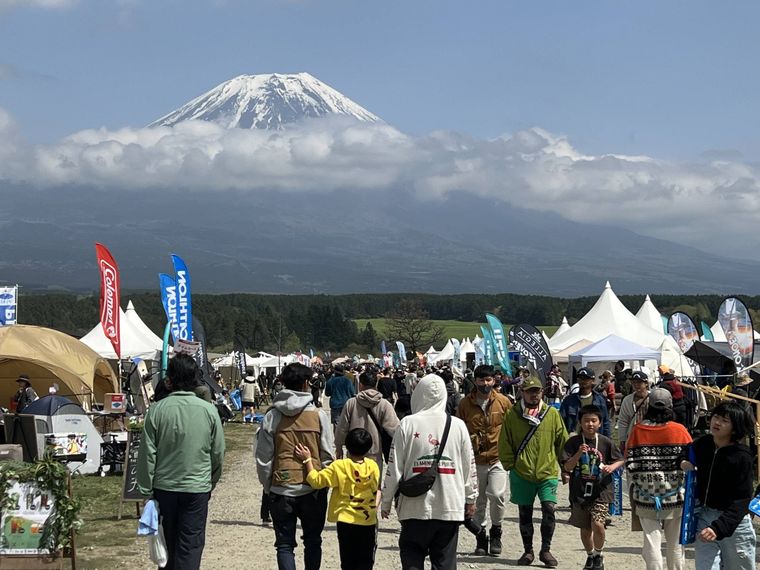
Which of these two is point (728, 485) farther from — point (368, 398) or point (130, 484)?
point (130, 484)

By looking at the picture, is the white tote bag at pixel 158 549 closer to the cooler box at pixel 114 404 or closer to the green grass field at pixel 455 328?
the cooler box at pixel 114 404

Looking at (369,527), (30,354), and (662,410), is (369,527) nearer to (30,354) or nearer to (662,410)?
(662,410)

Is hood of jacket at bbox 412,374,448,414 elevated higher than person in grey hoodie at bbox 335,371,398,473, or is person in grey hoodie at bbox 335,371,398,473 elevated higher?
hood of jacket at bbox 412,374,448,414

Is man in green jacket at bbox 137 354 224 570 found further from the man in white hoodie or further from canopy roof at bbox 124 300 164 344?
canopy roof at bbox 124 300 164 344

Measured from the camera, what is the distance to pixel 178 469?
6.44 metres

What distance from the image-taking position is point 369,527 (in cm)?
657

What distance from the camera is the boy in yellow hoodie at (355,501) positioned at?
21.4ft

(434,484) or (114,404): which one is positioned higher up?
(434,484)

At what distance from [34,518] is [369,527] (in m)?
2.28

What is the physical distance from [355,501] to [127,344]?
32000 millimetres

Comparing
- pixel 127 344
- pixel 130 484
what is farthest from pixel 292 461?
pixel 127 344

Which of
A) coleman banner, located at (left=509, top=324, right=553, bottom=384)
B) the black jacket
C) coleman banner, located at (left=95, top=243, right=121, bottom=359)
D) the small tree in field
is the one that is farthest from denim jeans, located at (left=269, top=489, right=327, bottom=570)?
the small tree in field

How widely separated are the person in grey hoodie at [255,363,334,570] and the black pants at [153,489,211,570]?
0.60m

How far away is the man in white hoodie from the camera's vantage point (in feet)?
20.7
